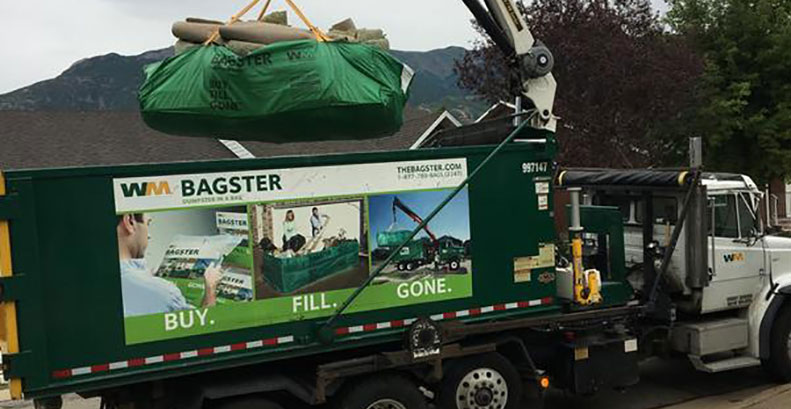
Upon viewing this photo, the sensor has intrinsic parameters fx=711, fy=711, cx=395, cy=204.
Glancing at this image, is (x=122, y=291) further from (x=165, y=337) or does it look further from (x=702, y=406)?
(x=702, y=406)

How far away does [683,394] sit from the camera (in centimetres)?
764

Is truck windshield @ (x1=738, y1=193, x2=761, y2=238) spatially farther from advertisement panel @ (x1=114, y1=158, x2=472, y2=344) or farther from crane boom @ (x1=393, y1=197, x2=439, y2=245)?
crane boom @ (x1=393, y1=197, x2=439, y2=245)

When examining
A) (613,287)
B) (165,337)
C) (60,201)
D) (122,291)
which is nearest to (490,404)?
(613,287)

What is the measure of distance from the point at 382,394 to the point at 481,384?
939mm

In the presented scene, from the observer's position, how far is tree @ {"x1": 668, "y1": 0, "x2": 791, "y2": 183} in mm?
22094

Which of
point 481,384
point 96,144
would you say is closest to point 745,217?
point 481,384

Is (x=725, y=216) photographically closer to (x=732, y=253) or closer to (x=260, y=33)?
(x=732, y=253)

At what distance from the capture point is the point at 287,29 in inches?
203

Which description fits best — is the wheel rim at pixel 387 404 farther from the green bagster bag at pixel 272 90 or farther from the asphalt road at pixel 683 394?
the green bagster bag at pixel 272 90

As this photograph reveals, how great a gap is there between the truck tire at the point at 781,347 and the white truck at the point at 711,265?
11 millimetres

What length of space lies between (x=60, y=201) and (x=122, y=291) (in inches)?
28.0

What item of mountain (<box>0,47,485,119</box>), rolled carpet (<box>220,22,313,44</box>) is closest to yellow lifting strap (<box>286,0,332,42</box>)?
rolled carpet (<box>220,22,313,44</box>)

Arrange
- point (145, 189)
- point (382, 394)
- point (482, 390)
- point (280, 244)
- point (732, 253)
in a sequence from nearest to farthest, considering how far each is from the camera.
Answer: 1. point (145, 189)
2. point (280, 244)
3. point (382, 394)
4. point (482, 390)
5. point (732, 253)

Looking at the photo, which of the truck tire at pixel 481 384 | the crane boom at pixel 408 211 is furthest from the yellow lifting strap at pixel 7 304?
the truck tire at pixel 481 384
